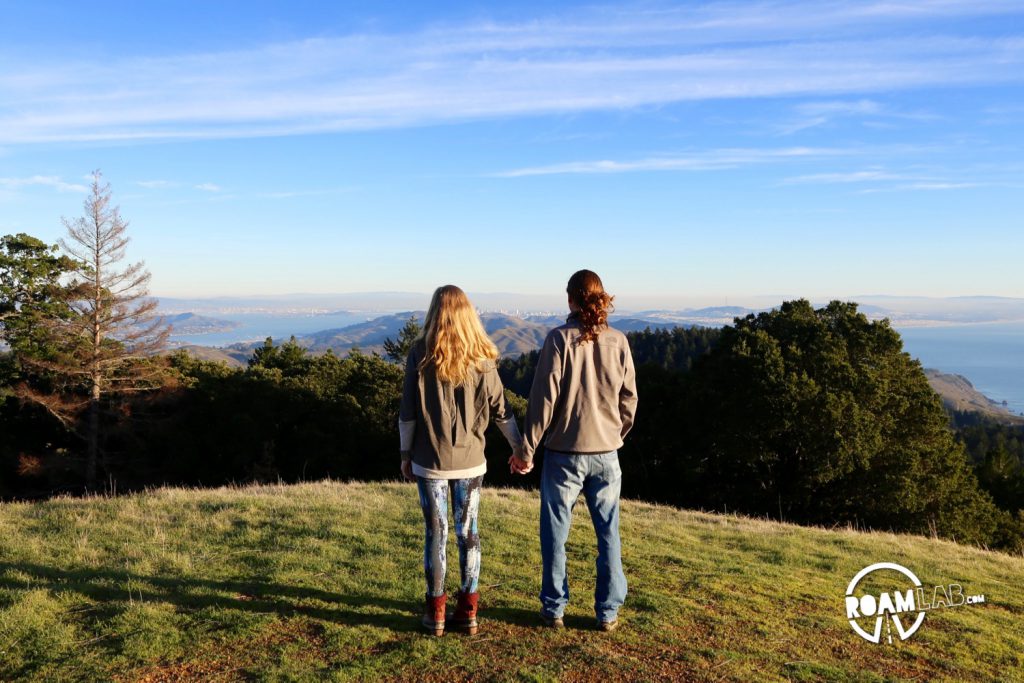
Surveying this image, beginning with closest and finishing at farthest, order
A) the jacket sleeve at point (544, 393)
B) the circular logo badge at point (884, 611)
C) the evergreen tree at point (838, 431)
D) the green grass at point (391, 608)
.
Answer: the green grass at point (391, 608) < the jacket sleeve at point (544, 393) < the circular logo badge at point (884, 611) < the evergreen tree at point (838, 431)

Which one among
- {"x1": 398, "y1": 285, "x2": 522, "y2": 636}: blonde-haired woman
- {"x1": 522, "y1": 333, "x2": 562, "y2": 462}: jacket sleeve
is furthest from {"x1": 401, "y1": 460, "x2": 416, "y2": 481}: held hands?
{"x1": 522, "y1": 333, "x2": 562, "y2": 462}: jacket sleeve

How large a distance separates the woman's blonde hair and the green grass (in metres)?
2.06

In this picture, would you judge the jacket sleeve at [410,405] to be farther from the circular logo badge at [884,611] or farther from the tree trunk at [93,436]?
the tree trunk at [93,436]

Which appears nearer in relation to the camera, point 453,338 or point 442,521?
point 453,338

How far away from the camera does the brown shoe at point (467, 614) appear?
5.02 metres

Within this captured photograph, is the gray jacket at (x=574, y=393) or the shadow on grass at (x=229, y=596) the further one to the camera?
the shadow on grass at (x=229, y=596)

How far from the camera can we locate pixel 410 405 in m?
→ 4.85

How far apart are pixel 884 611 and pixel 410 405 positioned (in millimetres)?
4991

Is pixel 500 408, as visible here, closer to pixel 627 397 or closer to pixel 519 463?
pixel 519 463

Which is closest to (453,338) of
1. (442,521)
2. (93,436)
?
(442,521)

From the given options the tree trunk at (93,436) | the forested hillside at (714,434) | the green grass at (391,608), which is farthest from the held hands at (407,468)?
the tree trunk at (93,436)

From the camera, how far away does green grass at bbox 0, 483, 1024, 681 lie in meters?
4.59

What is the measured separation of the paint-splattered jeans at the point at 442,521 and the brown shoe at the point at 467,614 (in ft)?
0.18

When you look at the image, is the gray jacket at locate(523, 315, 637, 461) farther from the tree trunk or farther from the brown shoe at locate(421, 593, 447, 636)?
the tree trunk
